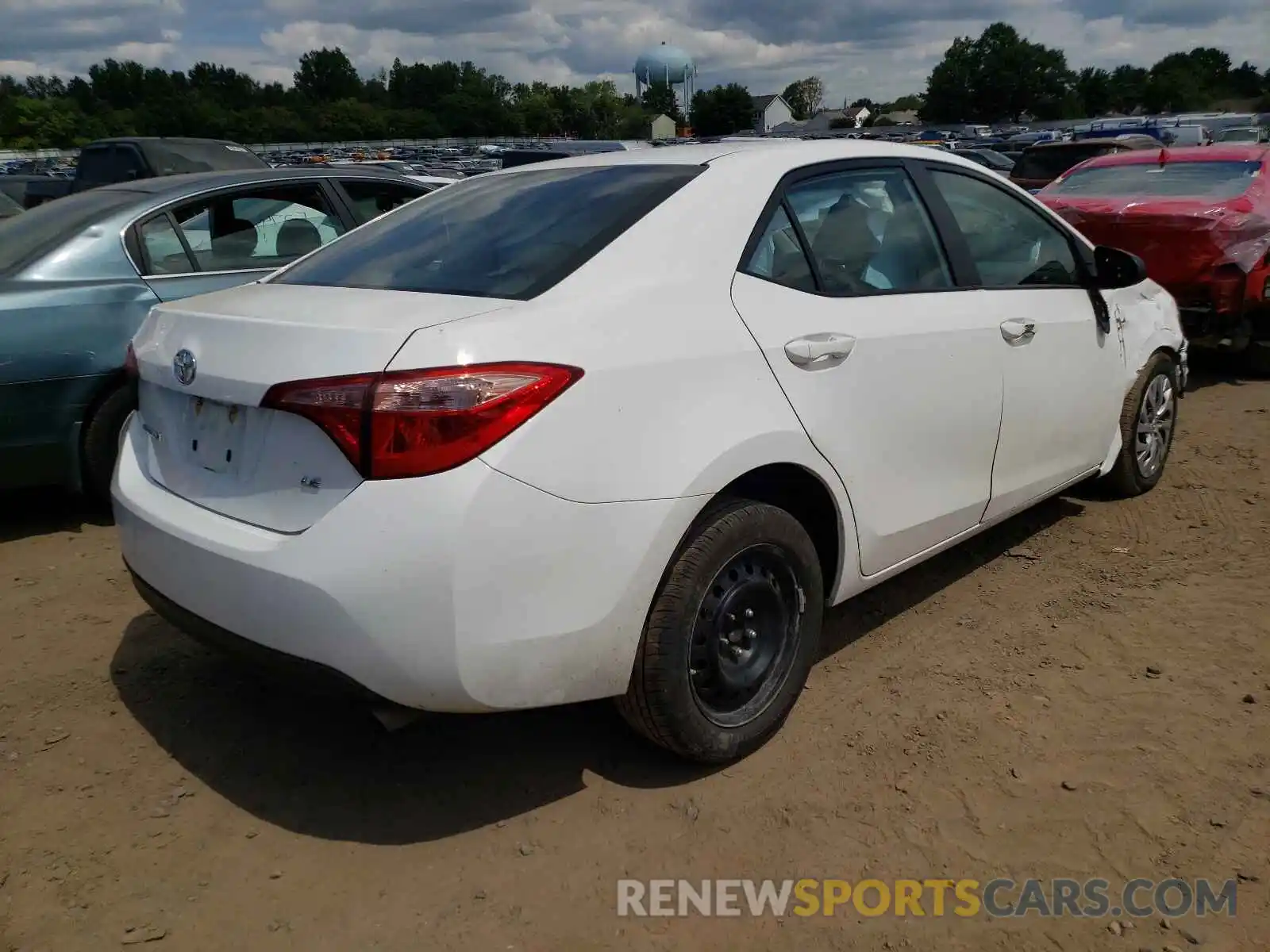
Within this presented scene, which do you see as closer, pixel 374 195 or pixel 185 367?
pixel 185 367

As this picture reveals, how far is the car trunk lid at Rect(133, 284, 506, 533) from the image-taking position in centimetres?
227

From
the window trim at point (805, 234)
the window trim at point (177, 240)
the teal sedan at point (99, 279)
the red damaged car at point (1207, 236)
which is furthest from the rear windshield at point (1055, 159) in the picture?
the window trim at point (177, 240)

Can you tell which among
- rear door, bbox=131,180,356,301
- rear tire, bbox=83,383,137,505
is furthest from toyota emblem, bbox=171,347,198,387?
rear door, bbox=131,180,356,301

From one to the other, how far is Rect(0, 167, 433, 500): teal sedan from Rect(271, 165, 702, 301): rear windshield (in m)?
1.78

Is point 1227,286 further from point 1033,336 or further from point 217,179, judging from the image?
point 217,179

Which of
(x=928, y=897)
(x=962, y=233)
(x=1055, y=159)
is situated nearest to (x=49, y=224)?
(x=962, y=233)

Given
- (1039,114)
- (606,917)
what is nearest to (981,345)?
(606,917)

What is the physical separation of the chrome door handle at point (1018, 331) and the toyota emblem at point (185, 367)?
2570 mm

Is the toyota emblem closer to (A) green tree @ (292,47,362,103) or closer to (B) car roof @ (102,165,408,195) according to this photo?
(B) car roof @ (102,165,408,195)

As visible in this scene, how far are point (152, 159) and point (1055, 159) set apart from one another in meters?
11.9

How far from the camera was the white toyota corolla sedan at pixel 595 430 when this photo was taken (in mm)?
2207

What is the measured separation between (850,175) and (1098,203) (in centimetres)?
541

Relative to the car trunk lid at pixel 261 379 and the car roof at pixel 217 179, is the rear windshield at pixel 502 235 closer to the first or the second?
the car trunk lid at pixel 261 379

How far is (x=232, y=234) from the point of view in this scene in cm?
535
